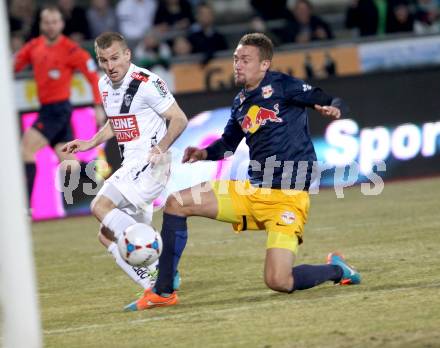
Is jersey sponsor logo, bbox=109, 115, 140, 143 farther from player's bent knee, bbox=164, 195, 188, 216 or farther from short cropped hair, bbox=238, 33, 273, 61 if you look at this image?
short cropped hair, bbox=238, 33, 273, 61

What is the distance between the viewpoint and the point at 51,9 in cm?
1304

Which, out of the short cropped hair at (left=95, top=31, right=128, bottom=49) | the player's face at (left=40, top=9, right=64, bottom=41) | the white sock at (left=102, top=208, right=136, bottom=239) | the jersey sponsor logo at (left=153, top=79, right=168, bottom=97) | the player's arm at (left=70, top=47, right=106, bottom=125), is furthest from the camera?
the player's face at (left=40, top=9, right=64, bottom=41)

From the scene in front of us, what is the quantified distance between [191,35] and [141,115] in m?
8.96

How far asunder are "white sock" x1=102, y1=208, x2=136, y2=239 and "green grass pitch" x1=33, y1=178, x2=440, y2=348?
54 centimetres

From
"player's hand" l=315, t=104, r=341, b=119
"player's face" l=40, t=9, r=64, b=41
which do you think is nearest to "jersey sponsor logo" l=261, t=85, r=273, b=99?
"player's hand" l=315, t=104, r=341, b=119

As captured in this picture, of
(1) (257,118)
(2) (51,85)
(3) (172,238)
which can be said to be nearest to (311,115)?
(2) (51,85)

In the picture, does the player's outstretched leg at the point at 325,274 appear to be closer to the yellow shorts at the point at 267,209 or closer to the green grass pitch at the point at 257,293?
the green grass pitch at the point at 257,293

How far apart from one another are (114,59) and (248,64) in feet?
3.66

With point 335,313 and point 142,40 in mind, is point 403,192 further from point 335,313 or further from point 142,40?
point 335,313

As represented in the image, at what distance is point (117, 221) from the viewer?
797 cm

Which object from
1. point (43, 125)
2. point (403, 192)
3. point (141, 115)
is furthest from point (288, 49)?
point (141, 115)

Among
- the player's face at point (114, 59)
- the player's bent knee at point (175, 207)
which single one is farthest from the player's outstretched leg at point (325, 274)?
the player's face at point (114, 59)

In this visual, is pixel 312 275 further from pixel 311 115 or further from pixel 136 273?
pixel 311 115

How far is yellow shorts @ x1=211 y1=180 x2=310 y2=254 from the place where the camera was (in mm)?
7590
